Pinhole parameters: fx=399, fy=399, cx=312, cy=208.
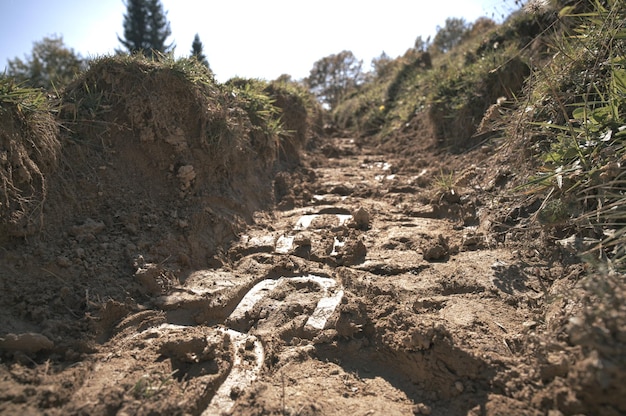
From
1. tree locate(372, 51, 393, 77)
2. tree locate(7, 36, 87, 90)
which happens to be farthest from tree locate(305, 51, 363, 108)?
tree locate(7, 36, 87, 90)

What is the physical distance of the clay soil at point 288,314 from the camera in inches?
64.1

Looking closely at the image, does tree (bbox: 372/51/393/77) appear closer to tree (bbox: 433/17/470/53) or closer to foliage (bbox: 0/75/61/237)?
tree (bbox: 433/17/470/53)

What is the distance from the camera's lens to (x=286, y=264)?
9.29 feet

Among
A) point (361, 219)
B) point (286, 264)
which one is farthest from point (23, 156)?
point (361, 219)

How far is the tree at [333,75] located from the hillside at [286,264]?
37.5 ft

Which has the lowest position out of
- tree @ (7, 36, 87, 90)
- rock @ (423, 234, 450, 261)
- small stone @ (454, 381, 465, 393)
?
small stone @ (454, 381, 465, 393)

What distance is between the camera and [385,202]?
4.10 metres

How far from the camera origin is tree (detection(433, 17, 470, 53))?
1230 cm

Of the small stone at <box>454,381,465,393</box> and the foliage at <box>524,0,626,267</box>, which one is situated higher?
the foliage at <box>524,0,626,267</box>

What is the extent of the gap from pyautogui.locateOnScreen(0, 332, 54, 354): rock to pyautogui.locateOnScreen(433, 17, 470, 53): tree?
12594mm

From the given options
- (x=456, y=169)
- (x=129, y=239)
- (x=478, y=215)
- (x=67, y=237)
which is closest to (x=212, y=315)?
(x=129, y=239)

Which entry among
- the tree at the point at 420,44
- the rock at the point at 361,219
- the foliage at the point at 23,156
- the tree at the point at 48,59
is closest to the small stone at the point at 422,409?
the rock at the point at 361,219

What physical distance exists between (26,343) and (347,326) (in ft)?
4.88

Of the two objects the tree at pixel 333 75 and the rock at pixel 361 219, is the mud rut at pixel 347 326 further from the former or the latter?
the tree at pixel 333 75
